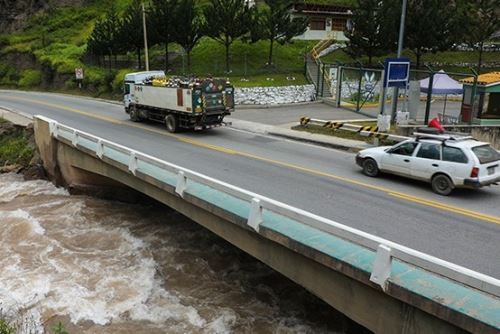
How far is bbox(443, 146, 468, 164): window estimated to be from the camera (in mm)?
12859

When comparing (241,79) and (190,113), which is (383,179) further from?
(241,79)

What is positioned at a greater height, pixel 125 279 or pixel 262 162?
pixel 262 162

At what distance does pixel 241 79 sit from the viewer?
39.7 meters

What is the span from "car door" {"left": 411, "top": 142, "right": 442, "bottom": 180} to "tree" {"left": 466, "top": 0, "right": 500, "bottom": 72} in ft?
118

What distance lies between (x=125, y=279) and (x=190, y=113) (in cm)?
1078

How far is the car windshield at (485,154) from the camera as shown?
12.8 meters

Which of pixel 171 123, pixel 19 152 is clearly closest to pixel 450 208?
pixel 171 123

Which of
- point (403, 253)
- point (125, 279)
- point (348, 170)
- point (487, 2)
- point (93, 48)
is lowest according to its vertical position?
point (125, 279)

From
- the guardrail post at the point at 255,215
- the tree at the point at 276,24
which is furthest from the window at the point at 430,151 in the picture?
the tree at the point at 276,24

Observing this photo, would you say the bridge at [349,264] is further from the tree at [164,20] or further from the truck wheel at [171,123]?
the tree at [164,20]

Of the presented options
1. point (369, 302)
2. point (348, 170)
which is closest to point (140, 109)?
point (348, 170)

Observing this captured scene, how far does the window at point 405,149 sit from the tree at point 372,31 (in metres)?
30.8

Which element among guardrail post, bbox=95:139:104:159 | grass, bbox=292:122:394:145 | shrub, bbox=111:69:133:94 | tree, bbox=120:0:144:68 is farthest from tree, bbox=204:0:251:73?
guardrail post, bbox=95:139:104:159

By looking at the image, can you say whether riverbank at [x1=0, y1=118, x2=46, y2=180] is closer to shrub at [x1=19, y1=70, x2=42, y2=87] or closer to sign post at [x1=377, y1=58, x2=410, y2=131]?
sign post at [x1=377, y1=58, x2=410, y2=131]
